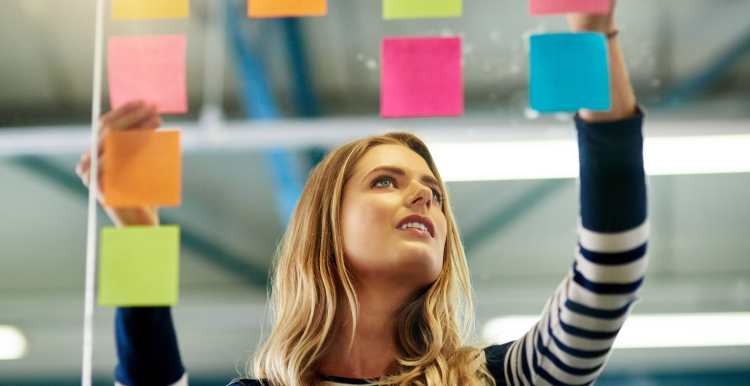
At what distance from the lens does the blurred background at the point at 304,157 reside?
1.37 m

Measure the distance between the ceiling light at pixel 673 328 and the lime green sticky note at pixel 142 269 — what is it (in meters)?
2.52

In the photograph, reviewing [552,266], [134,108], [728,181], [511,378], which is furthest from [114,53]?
[552,266]

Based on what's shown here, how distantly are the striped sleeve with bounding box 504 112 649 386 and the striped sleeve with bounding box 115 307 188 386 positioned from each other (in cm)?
46

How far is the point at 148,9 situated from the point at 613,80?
55cm

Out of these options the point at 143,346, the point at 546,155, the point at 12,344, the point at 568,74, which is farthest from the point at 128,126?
the point at 12,344

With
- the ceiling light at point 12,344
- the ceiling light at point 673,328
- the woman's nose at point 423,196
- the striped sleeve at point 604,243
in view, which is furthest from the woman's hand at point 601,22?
the ceiling light at point 12,344

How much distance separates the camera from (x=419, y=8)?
69 cm

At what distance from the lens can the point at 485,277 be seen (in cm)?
364

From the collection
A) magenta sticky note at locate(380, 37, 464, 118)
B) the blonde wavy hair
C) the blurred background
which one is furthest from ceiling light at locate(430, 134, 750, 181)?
magenta sticky note at locate(380, 37, 464, 118)

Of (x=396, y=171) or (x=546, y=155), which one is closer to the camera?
(x=396, y=171)

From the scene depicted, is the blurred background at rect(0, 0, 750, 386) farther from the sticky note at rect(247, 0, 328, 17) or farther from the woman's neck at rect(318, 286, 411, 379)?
the woman's neck at rect(318, 286, 411, 379)

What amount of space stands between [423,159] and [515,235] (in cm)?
233

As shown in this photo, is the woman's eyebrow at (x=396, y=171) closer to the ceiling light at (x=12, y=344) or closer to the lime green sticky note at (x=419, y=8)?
the lime green sticky note at (x=419, y=8)

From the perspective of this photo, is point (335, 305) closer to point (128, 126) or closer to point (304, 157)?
point (128, 126)
